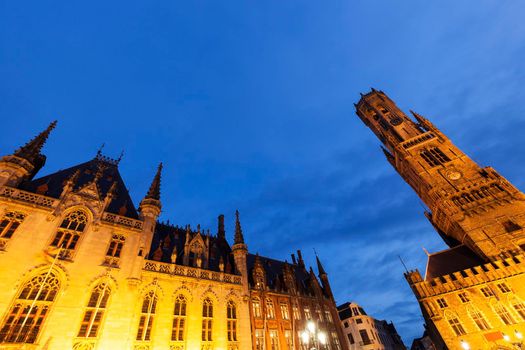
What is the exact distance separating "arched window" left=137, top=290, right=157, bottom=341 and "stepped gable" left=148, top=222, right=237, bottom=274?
345cm

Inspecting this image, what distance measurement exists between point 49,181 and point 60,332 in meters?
13.9

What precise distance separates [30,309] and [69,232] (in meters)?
6.35

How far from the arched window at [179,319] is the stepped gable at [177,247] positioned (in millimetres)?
3905

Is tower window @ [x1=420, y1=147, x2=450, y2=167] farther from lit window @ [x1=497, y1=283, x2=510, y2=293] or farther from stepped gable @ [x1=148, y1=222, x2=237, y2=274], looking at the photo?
stepped gable @ [x1=148, y1=222, x2=237, y2=274]

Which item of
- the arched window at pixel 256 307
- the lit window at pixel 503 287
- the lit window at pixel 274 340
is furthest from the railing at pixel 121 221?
the lit window at pixel 503 287

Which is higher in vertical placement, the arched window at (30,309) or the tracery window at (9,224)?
the tracery window at (9,224)

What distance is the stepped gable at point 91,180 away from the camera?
2136cm

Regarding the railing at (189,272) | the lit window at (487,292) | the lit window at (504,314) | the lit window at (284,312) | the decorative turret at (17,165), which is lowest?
the lit window at (504,314)

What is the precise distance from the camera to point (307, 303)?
30.9 meters

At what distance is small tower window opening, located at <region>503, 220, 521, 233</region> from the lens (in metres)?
29.4

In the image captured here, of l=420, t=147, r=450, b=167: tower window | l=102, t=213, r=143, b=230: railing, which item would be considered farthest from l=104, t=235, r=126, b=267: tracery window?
l=420, t=147, r=450, b=167: tower window

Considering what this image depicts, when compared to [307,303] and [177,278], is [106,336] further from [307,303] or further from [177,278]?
[307,303]

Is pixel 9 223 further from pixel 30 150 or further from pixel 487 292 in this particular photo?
pixel 487 292

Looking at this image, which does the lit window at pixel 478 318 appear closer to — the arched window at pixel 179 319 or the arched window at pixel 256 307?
the arched window at pixel 256 307
